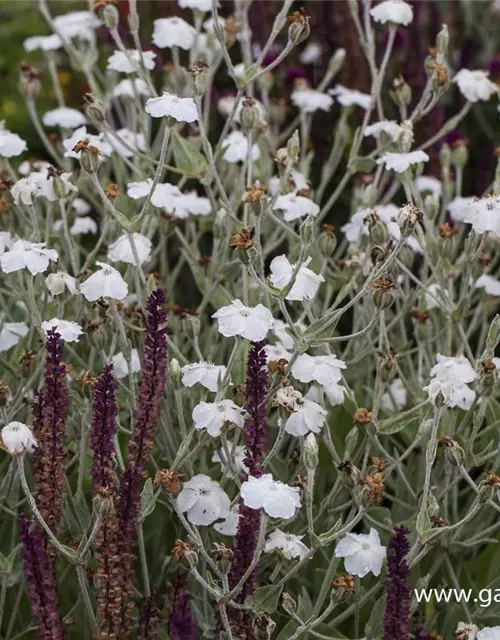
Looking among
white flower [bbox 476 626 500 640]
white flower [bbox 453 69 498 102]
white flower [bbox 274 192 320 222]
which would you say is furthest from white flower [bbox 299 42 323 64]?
white flower [bbox 476 626 500 640]

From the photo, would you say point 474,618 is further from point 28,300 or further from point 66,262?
point 66,262

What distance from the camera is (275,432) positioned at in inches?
59.5

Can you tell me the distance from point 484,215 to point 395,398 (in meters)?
0.37

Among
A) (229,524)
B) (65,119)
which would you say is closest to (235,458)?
(229,524)

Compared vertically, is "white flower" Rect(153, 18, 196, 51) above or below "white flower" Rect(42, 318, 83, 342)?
above

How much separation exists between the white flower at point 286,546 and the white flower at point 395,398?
0.38m

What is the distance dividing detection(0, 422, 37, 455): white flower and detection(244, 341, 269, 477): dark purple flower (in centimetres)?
22

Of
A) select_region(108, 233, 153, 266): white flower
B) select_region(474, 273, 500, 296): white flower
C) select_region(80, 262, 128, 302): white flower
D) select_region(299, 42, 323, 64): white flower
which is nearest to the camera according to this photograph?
select_region(80, 262, 128, 302): white flower

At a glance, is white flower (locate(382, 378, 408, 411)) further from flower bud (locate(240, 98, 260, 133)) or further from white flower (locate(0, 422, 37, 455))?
white flower (locate(0, 422, 37, 455))

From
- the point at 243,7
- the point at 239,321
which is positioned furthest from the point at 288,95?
the point at 239,321

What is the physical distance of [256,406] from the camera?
3.35ft

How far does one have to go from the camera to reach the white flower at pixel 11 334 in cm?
144

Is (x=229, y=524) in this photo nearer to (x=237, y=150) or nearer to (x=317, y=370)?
(x=317, y=370)

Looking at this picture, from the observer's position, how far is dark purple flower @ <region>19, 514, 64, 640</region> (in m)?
1.02
